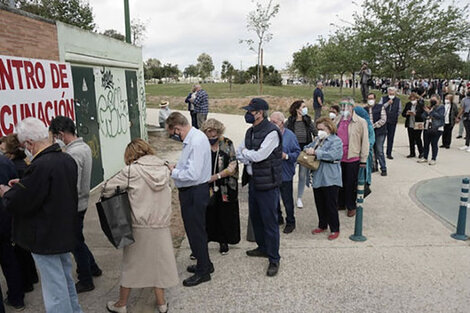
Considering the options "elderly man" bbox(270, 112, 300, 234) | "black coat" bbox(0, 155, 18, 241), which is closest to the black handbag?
"black coat" bbox(0, 155, 18, 241)

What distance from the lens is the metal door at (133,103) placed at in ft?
33.1

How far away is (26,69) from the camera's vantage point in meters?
5.64

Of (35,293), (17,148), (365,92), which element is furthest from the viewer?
(365,92)

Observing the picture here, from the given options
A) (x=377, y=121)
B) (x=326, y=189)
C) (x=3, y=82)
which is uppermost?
(x=3, y=82)

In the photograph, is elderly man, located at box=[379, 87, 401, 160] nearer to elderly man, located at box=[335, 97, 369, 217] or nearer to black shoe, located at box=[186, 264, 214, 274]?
elderly man, located at box=[335, 97, 369, 217]

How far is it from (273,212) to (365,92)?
17.1m

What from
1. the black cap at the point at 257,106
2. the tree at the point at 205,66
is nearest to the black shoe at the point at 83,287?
the black cap at the point at 257,106

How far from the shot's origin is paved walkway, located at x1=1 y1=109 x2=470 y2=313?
3809 mm

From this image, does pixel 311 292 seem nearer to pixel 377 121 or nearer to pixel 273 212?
pixel 273 212

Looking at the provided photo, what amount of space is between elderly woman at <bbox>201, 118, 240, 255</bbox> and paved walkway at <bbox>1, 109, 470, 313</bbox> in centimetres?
33

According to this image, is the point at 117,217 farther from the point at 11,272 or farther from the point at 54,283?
the point at 11,272

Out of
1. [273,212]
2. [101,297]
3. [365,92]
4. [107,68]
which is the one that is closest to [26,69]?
[107,68]

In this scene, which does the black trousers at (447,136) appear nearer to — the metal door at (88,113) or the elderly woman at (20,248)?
the metal door at (88,113)

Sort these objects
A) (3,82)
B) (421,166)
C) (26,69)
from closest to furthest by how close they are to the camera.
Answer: (3,82)
(26,69)
(421,166)
